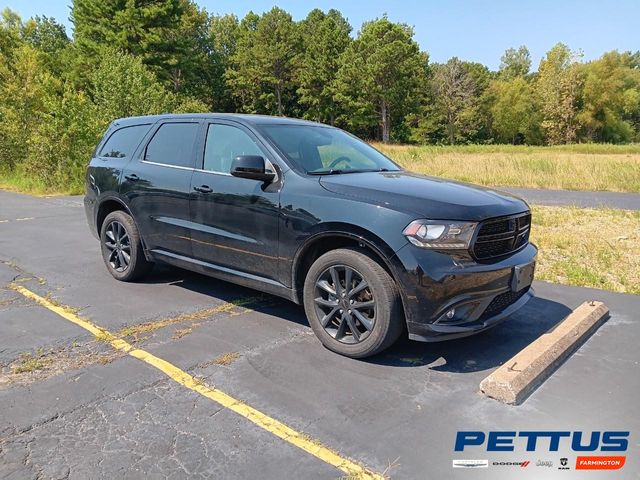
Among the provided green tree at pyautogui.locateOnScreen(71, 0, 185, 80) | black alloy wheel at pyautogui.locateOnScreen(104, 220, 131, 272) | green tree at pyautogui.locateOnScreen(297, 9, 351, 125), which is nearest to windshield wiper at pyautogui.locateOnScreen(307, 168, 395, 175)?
black alloy wheel at pyautogui.locateOnScreen(104, 220, 131, 272)

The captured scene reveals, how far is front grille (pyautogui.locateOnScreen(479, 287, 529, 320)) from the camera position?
3.49 metres

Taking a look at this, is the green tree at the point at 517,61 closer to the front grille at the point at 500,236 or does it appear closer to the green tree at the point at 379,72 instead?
the green tree at the point at 379,72

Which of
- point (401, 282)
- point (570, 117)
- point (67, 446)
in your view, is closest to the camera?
point (67, 446)

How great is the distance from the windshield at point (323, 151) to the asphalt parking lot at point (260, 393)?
4.63ft

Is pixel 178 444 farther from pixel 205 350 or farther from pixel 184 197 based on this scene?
pixel 184 197

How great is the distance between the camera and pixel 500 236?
3557 mm

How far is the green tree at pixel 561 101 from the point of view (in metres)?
57.9

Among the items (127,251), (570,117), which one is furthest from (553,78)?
(127,251)

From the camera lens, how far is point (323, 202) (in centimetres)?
366

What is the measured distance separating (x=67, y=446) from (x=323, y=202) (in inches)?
86.4

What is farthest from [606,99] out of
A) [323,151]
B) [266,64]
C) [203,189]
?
[203,189]

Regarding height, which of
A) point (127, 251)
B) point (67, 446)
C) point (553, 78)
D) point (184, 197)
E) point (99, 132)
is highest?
point (553, 78)

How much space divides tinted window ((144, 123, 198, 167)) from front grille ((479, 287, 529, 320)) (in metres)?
2.95

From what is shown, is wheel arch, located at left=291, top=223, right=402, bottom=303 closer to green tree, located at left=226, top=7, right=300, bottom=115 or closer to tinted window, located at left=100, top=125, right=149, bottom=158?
tinted window, located at left=100, top=125, right=149, bottom=158
